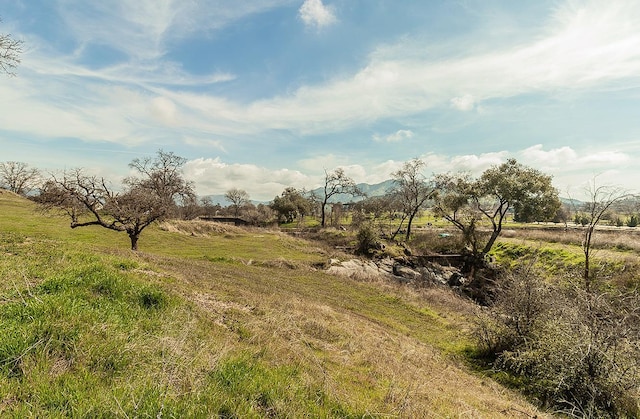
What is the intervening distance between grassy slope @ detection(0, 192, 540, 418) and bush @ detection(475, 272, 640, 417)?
136 cm

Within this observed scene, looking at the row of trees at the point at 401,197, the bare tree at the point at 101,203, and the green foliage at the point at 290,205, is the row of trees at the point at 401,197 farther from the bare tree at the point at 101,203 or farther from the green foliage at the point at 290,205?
the green foliage at the point at 290,205

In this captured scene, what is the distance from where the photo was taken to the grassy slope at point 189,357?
12.9 ft

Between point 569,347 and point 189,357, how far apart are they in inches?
403

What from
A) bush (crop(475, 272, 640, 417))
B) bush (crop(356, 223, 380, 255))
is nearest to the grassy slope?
bush (crop(475, 272, 640, 417))

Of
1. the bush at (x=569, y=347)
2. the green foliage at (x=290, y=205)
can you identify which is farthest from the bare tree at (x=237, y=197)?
the bush at (x=569, y=347)

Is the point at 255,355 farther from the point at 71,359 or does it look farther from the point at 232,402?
the point at 71,359

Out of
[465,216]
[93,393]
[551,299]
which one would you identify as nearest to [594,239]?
[465,216]

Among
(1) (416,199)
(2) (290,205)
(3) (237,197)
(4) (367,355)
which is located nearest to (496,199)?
(1) (416,199)

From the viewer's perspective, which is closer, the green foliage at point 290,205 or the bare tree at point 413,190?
the bare tree at point 413,190

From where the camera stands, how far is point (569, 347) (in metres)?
8.84

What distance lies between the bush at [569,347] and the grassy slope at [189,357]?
136 cm

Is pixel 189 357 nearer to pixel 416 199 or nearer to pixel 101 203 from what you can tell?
pixel 101 203

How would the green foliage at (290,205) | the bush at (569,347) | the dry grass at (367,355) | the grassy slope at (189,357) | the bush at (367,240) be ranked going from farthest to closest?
the green foliage at (290,205) < the bush at (367,240) < the bush at (569,347) < the dry grass at (367,355) < the grassy slope at (189,357)

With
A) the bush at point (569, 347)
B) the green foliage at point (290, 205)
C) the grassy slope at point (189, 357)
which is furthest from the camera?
the green foliage at point (290, 205)
